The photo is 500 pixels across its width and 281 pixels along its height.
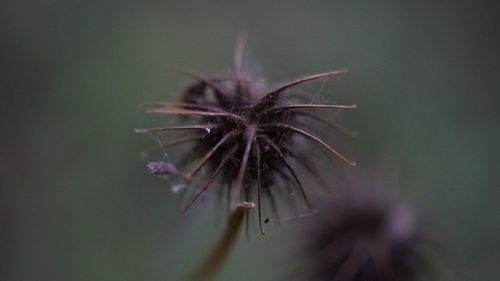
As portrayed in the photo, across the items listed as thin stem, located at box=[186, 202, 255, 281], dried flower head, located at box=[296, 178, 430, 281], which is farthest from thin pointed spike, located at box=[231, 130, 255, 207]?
dried flower head, located at box=[296, 178, 430, 281]

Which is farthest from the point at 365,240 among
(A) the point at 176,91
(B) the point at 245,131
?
(A) the point at 176,91

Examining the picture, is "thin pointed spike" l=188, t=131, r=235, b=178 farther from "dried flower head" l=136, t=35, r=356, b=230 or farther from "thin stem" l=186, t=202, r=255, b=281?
"thin stem" l=186, t=202, r=255, b=281

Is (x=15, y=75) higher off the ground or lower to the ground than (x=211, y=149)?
higher

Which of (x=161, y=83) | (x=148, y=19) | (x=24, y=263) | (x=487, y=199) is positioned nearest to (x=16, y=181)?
(x=24, y=263)

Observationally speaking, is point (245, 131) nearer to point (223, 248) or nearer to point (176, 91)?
point (223, 248)

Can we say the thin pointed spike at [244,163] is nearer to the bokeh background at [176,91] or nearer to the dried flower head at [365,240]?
the dried flower head at [365,240]

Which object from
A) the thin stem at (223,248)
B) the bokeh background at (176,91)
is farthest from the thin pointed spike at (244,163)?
the bokeh background at (176,91)

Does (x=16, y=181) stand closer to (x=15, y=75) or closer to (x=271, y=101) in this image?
(x=15, y=75)
